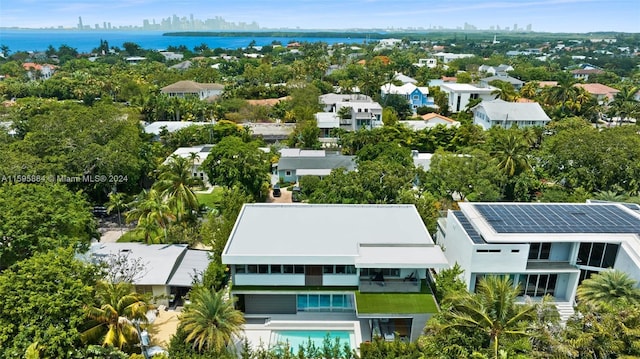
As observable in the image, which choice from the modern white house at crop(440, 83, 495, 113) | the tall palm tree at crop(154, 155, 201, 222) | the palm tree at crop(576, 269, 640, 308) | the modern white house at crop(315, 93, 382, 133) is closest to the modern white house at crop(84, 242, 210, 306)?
the tall palm tree at crop(154, 155, 201, 222)

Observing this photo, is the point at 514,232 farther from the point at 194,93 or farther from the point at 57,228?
the point at 194,93

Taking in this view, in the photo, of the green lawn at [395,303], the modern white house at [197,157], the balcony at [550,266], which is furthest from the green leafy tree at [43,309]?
the modern white house at [197,157]

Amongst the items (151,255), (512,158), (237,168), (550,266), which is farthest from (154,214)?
(512,158)

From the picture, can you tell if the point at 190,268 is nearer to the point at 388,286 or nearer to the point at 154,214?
the point at 154,214

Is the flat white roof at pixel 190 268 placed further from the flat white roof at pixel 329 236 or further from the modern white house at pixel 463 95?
the modern white house at pixel 463 95

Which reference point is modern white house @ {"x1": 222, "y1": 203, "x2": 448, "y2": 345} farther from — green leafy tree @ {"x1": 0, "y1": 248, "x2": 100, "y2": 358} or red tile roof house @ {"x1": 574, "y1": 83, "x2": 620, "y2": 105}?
red tile roof house @ {"x1": 574, "y1": 83, "x2": 620, "y2": 105}
